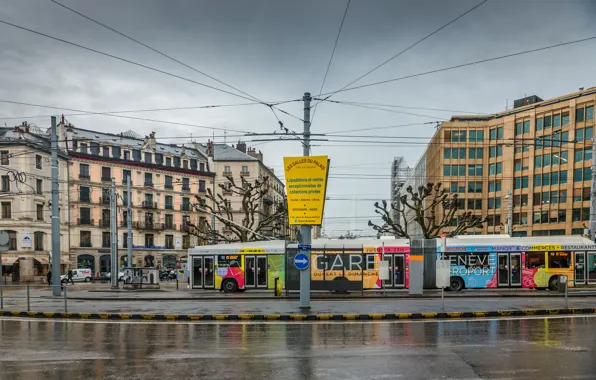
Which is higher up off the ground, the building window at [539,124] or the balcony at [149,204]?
the building window at [539,124]

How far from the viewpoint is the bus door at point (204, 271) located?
27.7 m

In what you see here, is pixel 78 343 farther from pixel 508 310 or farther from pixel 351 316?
pixel 508 310

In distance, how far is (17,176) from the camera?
166 ft

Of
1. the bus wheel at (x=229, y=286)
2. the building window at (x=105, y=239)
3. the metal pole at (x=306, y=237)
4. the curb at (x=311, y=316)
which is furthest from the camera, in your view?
the building window at (x=105, y=239)

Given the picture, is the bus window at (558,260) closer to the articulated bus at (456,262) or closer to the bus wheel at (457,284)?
the articulated bus at (456,262)

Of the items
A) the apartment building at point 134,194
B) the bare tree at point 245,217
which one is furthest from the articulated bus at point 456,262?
the apartment building at point 134,194

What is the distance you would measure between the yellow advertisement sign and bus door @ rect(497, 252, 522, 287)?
45.4 ft

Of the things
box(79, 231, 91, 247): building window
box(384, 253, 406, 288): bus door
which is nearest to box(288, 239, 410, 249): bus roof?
box(384, 253, 406, 288): bus door

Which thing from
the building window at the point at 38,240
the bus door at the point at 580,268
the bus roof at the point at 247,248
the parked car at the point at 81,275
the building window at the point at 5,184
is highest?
the building window at the point at 5,184

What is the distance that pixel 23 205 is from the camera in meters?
51.2

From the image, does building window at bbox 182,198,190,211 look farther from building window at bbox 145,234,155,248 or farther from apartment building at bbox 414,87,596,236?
apartment building at bbox 414,87,596,236

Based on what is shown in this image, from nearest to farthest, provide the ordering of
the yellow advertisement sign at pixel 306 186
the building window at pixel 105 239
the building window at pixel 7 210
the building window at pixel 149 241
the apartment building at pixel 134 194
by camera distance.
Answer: the yellow advertisement sign at pixel 306 186 < the building window at pixel 7 210 < the apartment building at pixel 134 194 < the building window at pixel 105 239 < the building window at pixel 149 241

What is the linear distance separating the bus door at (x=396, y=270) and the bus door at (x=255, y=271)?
6829 mm

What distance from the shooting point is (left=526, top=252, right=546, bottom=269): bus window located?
26.3 m
